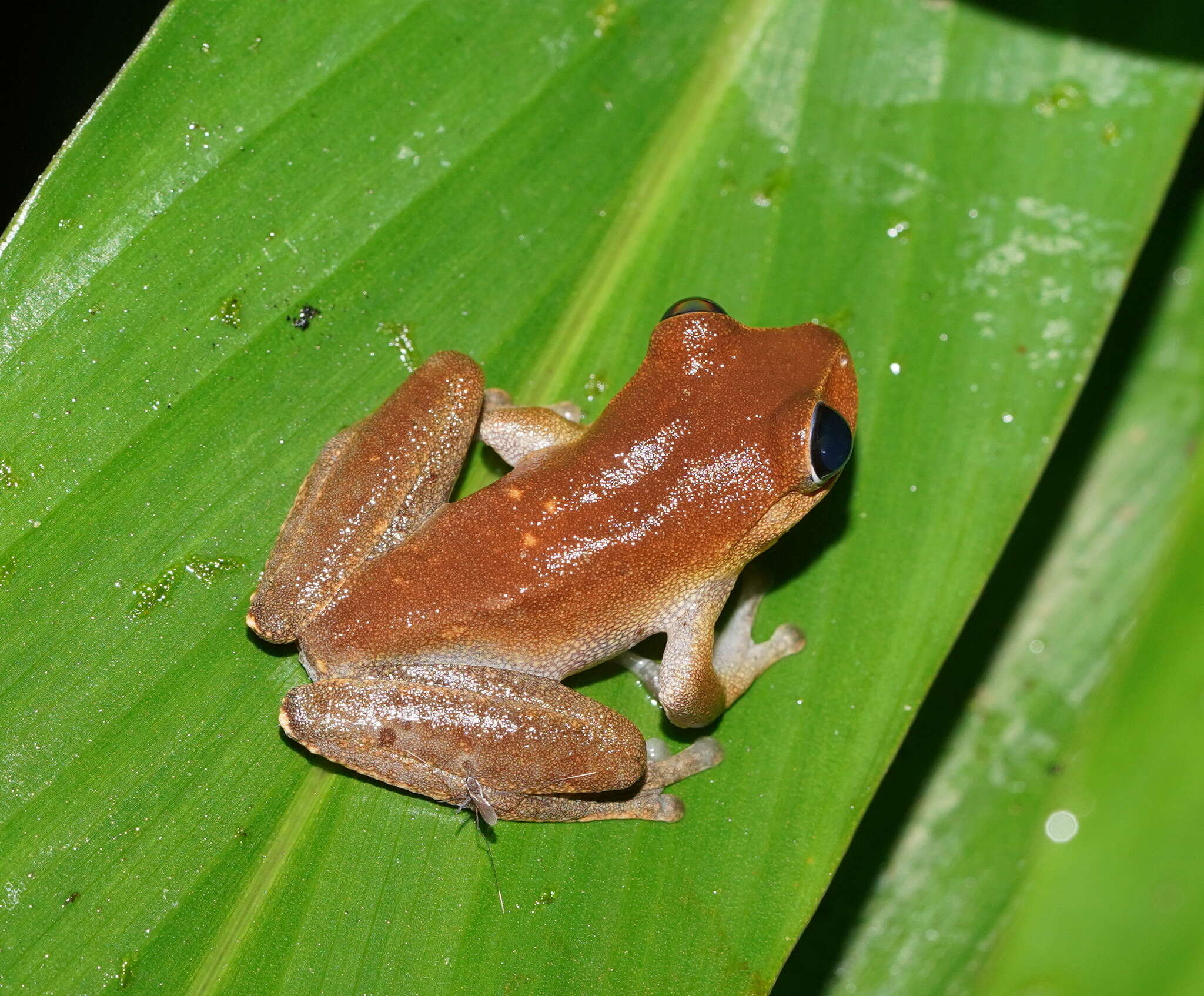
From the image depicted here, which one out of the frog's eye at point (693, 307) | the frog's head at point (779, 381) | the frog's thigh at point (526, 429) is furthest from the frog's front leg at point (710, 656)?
the frog's eye at point (693, 307)

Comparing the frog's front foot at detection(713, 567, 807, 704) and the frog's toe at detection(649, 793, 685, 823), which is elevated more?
the frog's front foot at detection(713, 567, 807, 704)

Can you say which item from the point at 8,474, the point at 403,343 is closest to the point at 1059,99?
the point at 403,343

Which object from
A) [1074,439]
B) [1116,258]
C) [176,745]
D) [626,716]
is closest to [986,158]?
[1116,258]

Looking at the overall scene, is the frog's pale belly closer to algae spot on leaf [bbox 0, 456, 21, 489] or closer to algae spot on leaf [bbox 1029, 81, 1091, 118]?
algae spot on leaf [bbox 0, 456, 21, 489]

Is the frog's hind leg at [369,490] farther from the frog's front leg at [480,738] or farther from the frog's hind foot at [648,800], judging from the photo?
the frog's hind foot at [648,800]

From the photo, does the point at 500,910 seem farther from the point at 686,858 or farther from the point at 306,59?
the point at 306,59

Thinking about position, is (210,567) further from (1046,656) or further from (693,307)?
(1046,656)

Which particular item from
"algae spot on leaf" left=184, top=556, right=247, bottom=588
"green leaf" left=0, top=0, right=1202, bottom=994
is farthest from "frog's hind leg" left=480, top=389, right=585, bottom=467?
"algae spot on leaf" left=184, top=556, right=247, bottom=588
